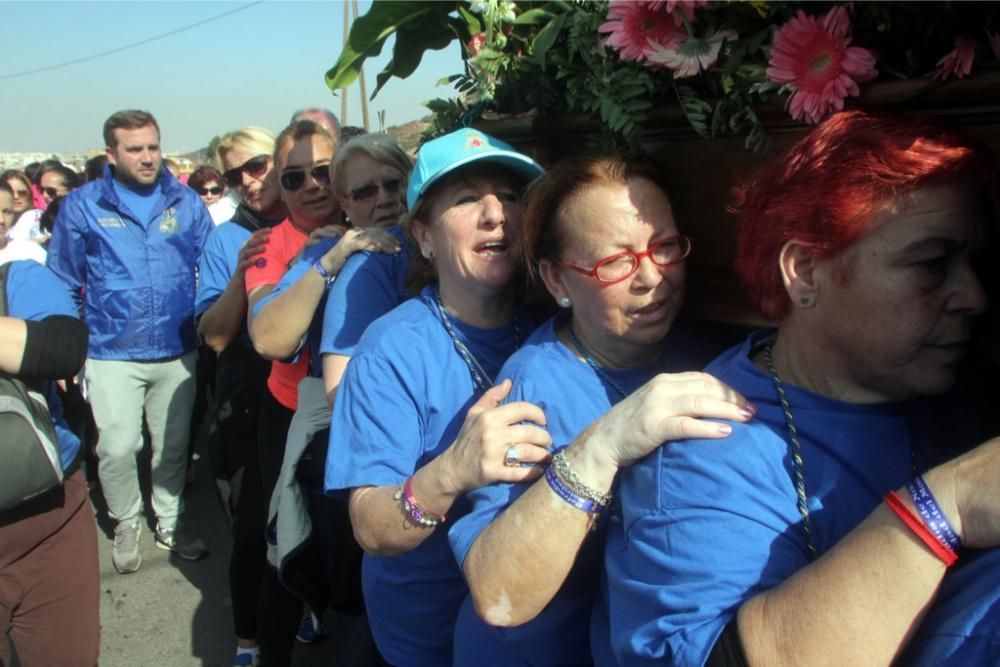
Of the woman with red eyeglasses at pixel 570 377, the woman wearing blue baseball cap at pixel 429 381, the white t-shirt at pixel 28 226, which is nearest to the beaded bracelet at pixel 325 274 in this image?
the woman wearing blue baseball cap at pixel 429 381

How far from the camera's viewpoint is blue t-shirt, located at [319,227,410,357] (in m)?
2.22

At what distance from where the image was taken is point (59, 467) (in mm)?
2424

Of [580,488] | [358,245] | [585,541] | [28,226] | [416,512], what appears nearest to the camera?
[580,488]

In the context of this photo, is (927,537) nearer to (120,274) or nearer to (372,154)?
(372,154)

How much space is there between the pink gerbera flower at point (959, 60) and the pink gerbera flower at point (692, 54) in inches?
14.2

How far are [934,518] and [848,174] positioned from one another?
0.50 metres

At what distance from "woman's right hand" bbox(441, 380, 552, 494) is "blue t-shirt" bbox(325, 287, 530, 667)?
0.26m

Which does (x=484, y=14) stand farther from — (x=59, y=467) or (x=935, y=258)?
(x=59, y=467)

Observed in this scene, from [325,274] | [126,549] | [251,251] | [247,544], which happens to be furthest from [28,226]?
[325,274]

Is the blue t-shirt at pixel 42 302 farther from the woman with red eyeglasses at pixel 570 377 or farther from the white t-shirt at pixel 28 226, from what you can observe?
the white t-shirt at pixel 28 226

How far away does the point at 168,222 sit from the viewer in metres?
4.54

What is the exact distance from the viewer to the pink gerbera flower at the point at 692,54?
147cm

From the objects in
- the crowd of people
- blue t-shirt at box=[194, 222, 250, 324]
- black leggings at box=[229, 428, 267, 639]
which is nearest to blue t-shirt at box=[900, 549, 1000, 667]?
the crowd of people

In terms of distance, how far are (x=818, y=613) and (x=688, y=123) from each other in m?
0.97
